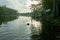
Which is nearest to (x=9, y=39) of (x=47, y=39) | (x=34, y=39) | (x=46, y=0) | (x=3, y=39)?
(x=3, y=39)

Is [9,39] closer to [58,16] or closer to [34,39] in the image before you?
[34,39]

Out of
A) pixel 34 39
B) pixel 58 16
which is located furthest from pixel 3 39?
pixel 58 16

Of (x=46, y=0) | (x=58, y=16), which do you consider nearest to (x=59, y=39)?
(x=58, y=16)

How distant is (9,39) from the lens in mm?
20188

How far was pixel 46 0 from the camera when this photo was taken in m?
69.2

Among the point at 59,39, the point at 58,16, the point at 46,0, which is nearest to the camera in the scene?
the point at 59,39

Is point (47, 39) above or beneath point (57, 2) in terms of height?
beneath

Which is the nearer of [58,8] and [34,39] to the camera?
[34,39]

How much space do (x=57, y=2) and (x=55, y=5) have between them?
1141 millimetres

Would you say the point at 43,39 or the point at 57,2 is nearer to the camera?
the point at 43,39

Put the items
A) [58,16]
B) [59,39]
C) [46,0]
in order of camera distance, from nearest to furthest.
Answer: [59,39] → [58,16] → [46,0]

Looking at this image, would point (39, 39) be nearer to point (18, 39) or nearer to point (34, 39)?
point (34, 39)

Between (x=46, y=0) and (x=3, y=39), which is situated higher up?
(x=46, y=0)

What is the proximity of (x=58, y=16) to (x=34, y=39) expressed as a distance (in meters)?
38.5
